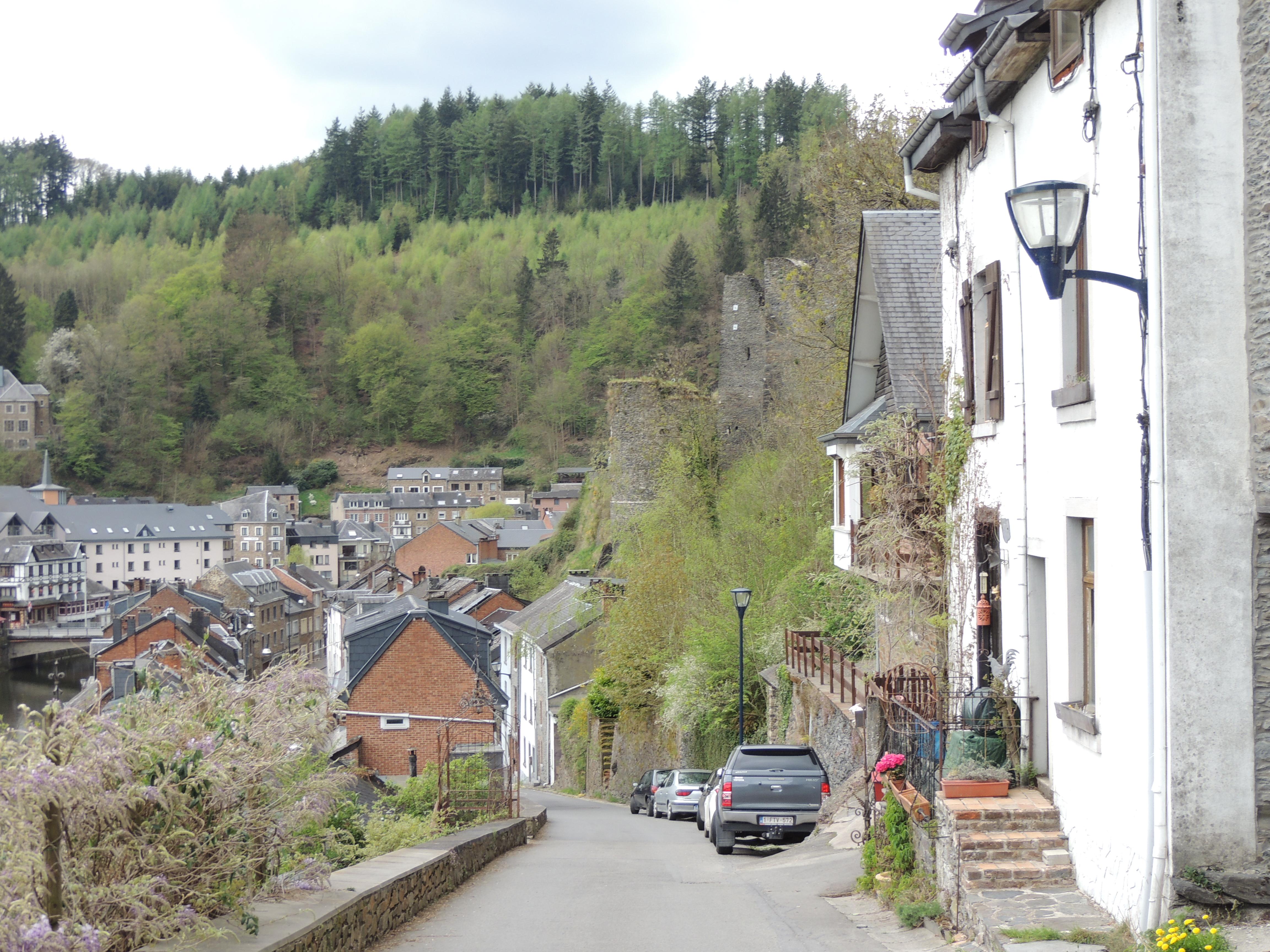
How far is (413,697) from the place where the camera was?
3897 centimetres

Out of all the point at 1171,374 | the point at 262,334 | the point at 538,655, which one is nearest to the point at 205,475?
the point at 262,334

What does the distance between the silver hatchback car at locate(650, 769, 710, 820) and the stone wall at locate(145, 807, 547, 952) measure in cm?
1086

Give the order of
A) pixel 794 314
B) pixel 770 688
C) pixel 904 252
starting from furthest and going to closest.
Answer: pixel 794 314 < pixel 770 688 < pixel 904 252

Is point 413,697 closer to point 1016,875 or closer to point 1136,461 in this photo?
point 1016,875

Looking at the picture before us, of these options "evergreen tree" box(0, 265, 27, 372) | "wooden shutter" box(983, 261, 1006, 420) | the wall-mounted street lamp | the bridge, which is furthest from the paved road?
"evergreen tree" box(0, 265, 27, 372)

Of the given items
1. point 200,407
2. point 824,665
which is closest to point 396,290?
point 200,407

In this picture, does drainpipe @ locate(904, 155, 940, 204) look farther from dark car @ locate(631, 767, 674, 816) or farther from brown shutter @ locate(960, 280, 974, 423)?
dark car @ locate(631, 767, 674, 816)

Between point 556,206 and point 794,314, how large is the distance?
124735 mm

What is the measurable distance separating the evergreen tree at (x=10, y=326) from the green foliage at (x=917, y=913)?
151857mm

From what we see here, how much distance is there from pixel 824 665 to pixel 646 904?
10.1 metres

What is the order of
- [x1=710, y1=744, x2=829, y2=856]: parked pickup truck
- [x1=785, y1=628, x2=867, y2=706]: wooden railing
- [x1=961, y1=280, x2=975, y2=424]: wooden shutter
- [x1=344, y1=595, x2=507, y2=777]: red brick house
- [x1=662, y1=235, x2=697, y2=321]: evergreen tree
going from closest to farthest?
[x1=961, y1=280, x2=975, y2=424]: wooden shutter → [x1=710, y1=744, x2=829, y2=856]: parked pickup truck → [x1=785, y1=628, x2=867, y2=706]: wooden railing → [x1=344, y1=595, x2=507, y2=777]: red brick house → [x1=662, y1=235, x2=697, y2=321]: evergreen tree

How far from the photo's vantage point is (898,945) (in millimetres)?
8594

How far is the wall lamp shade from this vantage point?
6031 mm

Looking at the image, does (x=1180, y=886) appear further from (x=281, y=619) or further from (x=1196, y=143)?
(x=281, y=619)
